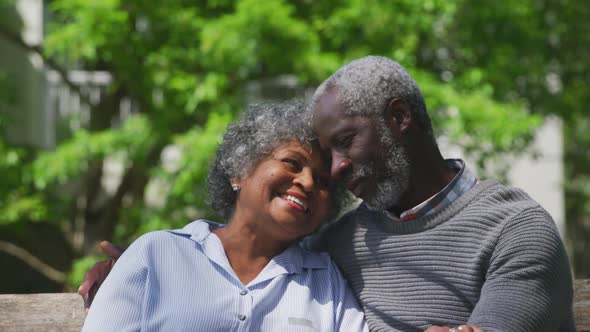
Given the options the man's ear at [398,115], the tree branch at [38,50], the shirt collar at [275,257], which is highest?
the man's ear at [398,115]

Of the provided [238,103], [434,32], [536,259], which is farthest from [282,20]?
[536,259]

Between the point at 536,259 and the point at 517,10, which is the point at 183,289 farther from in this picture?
the point at 517,10

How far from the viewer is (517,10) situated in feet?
22.8

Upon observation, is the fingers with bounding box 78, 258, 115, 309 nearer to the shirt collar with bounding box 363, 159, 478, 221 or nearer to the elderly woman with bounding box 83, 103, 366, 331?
the elderly woman with bounding box 83, 103, 366, 331

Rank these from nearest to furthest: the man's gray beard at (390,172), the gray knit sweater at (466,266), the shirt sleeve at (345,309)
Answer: the gray knit sweater at (466,266) → the man's gray beard at (390,172) → the shirt sleeve at (345,309)

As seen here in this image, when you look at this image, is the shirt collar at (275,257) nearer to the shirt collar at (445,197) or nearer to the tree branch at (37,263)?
the shirt collar at (445,197)

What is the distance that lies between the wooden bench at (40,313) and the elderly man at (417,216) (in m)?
1.06

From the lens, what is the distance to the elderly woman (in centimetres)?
272

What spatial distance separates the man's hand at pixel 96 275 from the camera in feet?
9.58

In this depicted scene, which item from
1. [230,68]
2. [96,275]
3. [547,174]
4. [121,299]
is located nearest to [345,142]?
[121,299]

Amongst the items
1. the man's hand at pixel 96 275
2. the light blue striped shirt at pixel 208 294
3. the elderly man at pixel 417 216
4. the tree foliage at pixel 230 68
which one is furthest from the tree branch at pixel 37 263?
the elderly man at pixel 417 216

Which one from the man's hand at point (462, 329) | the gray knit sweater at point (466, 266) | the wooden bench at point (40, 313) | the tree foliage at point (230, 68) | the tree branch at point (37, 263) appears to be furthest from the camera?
the tree branch at point (37, 263)

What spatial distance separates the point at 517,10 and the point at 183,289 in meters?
5.04

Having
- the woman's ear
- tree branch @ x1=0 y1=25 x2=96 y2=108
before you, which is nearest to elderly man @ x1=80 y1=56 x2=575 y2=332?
the woman's ear
